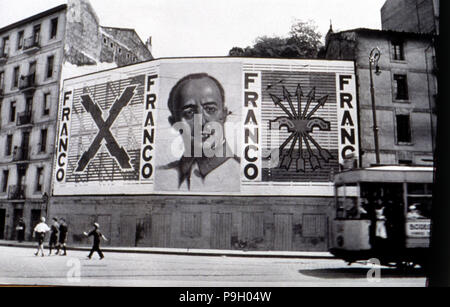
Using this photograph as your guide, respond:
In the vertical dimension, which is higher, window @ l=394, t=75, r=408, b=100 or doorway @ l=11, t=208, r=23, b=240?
window @ l=394, t=75, r=408, b=100

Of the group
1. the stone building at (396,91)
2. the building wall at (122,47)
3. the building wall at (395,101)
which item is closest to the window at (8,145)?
the building wall at (122,47)

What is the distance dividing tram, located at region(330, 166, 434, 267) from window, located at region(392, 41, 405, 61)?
2.90m

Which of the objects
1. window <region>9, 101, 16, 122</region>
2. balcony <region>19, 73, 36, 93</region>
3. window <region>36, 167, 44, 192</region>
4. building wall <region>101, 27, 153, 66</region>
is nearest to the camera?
building wall <region>101, 27, 153, 66</region>

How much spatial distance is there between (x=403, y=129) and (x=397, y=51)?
6.27ft

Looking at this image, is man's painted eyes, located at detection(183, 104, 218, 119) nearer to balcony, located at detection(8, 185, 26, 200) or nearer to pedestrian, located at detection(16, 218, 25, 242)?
balcony, located at detection(8, 185, 26, 200)

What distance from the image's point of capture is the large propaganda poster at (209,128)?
897cm

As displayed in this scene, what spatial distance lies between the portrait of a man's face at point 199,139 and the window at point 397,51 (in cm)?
422

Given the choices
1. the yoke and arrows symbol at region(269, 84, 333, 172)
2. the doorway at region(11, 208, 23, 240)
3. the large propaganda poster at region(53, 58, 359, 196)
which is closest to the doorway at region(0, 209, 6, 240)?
the doorway at region(11, 208, 23, 240)

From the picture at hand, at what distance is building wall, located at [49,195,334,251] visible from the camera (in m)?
9.43

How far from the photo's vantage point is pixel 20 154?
11.6 m

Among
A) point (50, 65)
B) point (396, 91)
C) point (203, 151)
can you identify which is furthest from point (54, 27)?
point (396, 91)

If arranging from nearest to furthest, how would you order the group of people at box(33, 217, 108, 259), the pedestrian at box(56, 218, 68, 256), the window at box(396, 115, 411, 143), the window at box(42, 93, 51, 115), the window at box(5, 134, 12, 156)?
the group of people at box(33, 217, 108, 259), the window at box(396, 115, 411, 143), the pedestrian at box(56, 218, 68, 256), the window at box(5, 134, 12, 156), the window at box(42, 93, 51, 115)
